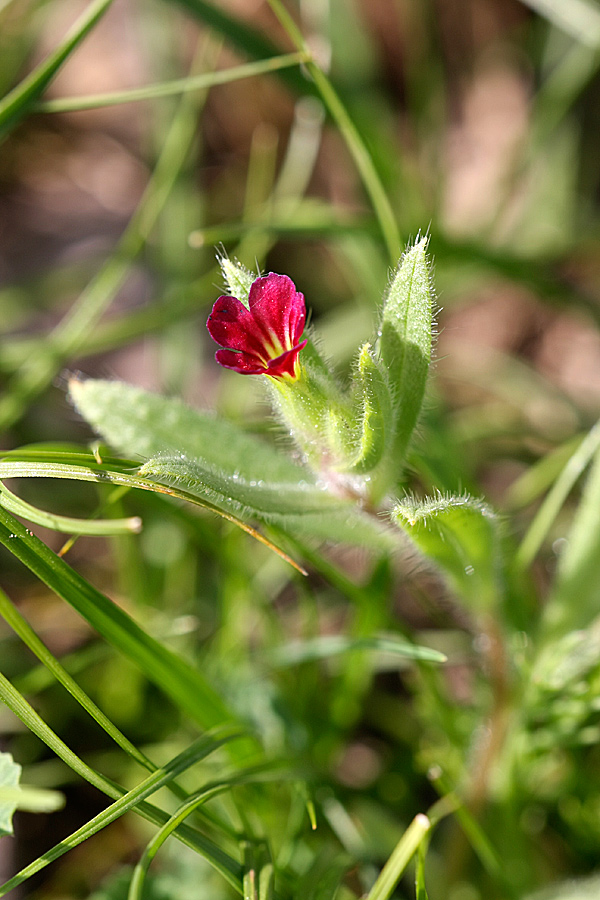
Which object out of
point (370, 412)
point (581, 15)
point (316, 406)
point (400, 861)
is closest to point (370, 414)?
point (370, 412)

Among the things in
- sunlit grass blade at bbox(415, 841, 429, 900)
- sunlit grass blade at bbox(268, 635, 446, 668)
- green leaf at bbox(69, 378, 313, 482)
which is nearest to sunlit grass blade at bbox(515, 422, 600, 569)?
sunlit grass blade at bbox(268, 635, 446, 668)

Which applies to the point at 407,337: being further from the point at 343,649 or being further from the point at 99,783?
the point at 99,783

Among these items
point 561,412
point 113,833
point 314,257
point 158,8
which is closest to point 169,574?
point 113,833

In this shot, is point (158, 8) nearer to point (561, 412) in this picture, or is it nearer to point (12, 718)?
point (561, 412)

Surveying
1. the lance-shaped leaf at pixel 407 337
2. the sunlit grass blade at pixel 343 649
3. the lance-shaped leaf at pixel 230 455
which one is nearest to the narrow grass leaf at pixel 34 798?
the lance-shaped leaf at pixel 230 455

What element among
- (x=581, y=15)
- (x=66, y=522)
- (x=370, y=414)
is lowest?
(x=66, y=522)

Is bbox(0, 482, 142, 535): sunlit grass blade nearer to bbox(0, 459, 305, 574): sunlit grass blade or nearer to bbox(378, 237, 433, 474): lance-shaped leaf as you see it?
bbox(0, 459, 305, 574): sunlit grass blade
